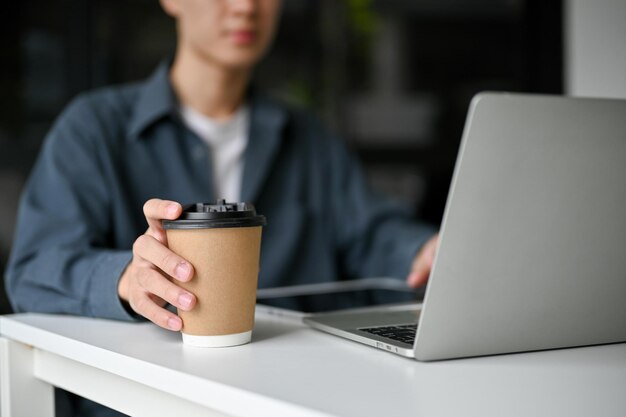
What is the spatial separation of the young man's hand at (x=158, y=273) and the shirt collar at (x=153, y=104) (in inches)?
26.2

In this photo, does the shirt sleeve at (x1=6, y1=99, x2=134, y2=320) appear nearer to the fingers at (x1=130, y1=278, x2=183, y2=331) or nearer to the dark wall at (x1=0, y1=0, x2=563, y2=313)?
the fingers at (x1=130, y1=278, x2=183, y2=331)

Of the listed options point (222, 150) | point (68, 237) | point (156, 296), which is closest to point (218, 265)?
point (156, 296)

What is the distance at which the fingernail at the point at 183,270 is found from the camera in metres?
0.70

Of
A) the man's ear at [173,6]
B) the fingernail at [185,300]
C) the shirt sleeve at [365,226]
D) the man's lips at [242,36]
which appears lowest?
the shirt sleeve at [365,226]

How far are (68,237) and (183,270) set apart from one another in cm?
51

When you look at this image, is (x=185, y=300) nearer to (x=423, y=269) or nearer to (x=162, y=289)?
(x=162, y=289)

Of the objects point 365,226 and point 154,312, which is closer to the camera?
point 154,312

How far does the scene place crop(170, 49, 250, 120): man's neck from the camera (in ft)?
5.17

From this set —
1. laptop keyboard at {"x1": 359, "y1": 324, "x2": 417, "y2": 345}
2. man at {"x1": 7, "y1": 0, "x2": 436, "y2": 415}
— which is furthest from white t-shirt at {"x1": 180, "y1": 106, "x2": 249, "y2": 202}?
laptop keyboard at {"x1": 359, "y1": 324, "x2": 417, "y2": 345}

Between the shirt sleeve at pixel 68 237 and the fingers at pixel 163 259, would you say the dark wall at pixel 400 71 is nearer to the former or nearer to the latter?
the shirt sleeve at pixel 68 237

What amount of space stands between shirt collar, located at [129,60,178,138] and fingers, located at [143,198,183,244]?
2.36ft

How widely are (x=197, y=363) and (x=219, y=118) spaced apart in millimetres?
1016

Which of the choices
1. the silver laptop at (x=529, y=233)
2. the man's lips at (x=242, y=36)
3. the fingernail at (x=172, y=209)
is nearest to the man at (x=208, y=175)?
the man's lips at (x=242, y=36)

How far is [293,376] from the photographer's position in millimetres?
610
